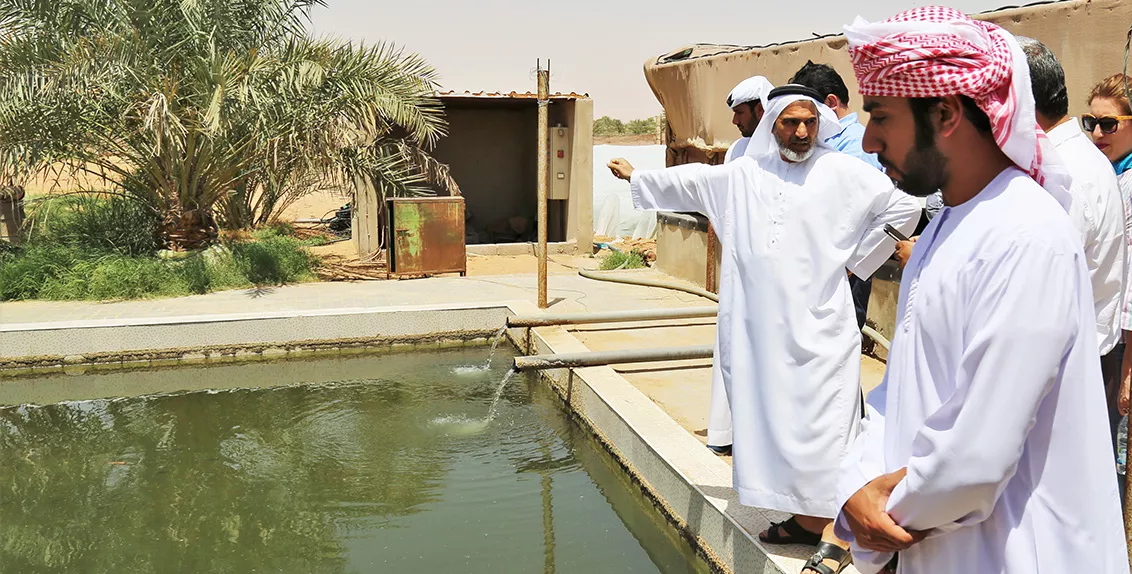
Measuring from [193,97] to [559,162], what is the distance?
5.18 metres

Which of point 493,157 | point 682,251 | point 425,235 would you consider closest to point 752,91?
point 682,251

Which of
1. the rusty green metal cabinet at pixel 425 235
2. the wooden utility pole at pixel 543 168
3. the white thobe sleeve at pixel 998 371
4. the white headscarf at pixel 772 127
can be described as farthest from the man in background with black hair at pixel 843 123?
the rusty green metal cabinet at pixel 425 235

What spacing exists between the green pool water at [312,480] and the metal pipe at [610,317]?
526 millimetres

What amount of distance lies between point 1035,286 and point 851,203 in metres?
1.84

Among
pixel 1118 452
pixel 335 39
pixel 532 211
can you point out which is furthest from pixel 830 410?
pixel 532 211

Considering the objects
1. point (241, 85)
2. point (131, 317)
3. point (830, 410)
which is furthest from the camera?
point (241, 85)

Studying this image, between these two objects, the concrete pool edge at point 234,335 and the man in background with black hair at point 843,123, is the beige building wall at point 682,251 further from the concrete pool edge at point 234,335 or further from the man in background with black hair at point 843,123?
the man in background with black hair at point 843,123

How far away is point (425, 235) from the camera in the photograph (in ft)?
32.6

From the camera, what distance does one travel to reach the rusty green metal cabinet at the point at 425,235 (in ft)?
32.5

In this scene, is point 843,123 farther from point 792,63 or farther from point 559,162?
point 559,162

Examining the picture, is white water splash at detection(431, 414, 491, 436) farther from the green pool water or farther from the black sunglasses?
the black sunglasses

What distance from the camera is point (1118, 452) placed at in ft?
10.1

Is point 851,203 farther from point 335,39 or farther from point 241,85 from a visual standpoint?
point 335,39

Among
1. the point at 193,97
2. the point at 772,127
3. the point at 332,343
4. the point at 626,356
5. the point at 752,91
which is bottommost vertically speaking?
the point at 332,343
